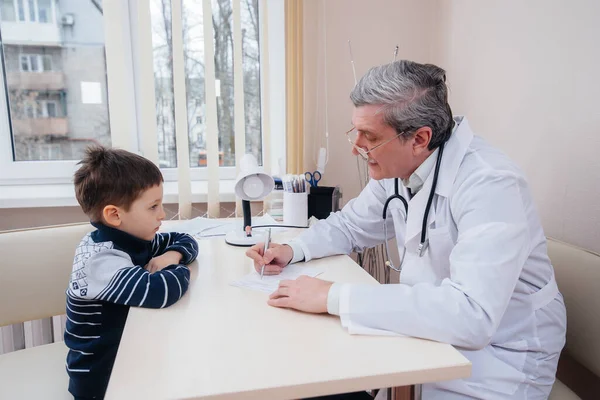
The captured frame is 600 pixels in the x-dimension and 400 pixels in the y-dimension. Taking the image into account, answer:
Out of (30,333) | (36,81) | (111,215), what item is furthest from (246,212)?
(36,81)

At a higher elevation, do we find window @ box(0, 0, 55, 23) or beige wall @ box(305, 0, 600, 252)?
window @ box(0, 0, 55, 23)

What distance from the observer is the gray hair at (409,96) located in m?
0.96

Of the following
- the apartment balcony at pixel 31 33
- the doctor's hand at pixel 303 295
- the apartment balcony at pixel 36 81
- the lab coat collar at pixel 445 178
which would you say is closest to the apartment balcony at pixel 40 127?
the apartment balcony at pixel 36 81

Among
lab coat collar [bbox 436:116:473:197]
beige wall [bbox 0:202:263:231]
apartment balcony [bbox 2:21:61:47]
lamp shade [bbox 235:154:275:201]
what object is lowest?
beige wall [bbox 0:202:263:231]

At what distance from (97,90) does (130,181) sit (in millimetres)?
1122

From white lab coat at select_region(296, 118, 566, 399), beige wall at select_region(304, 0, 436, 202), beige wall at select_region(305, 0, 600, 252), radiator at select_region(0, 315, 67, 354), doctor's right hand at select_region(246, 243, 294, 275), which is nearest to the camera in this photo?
white lab coat at select_region(296, 118, 566, 399)

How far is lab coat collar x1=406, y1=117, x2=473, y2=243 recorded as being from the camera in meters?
0.97

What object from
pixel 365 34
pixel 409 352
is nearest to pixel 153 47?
pixel 365 34

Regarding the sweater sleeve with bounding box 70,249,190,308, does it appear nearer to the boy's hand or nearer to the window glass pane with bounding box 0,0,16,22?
the boy's hand

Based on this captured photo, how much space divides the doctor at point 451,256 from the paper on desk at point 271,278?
26mm

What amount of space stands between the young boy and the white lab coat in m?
0.41

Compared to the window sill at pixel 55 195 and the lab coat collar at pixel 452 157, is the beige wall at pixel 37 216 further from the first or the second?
the lab coat collar at pixel 452 157

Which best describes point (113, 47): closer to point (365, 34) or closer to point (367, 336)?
point (365, 34)

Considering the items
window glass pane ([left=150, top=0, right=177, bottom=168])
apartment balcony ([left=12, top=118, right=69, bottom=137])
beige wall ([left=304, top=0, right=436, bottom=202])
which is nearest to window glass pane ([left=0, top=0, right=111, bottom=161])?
apartment balcony ([left=12, top=118, right=69, bottom=137])
